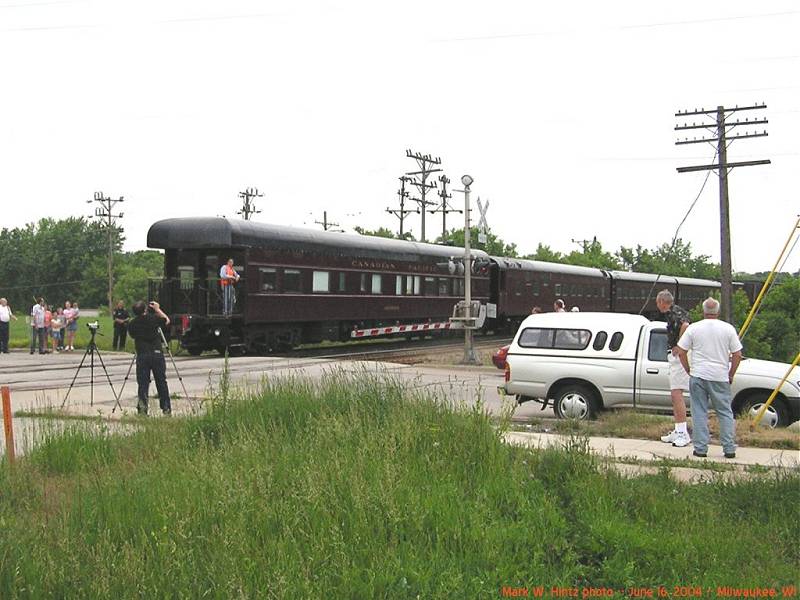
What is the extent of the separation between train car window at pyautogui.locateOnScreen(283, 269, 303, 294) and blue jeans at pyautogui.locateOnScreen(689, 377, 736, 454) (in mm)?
17634

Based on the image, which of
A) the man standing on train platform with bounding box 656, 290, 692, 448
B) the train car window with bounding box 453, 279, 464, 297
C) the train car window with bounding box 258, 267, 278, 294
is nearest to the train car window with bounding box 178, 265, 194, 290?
the train car window with bounding box 258, 267, 278, 294

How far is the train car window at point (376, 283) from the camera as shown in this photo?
30.2 metres

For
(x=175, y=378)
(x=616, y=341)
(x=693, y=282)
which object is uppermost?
(x=693, y=282)

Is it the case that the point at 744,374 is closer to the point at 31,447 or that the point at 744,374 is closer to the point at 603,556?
the point at 603,556

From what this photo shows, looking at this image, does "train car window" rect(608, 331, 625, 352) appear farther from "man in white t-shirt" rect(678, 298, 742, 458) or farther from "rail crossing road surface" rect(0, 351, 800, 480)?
"man in white t-shirt" rect(678, 298, 742, 458)

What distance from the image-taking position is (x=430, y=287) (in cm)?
3428

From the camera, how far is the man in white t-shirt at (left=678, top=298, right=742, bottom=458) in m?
9.24

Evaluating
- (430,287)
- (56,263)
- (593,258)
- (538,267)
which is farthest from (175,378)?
(56,263)

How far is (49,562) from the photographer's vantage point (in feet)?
16.5

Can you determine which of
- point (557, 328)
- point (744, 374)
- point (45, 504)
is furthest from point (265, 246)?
point (45, 504)

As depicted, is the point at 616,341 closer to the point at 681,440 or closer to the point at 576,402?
the point at 576,402

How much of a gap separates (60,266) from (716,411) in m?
110

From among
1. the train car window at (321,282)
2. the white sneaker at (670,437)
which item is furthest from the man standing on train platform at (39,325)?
the white sneaker at (670,437)

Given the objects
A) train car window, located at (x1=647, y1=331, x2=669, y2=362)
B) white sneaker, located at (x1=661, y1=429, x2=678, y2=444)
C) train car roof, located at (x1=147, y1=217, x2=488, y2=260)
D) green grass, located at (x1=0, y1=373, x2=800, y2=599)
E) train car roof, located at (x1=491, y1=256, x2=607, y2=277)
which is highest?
train car roof, located at (x1=147, y1=217, x2=488, y2=260)
